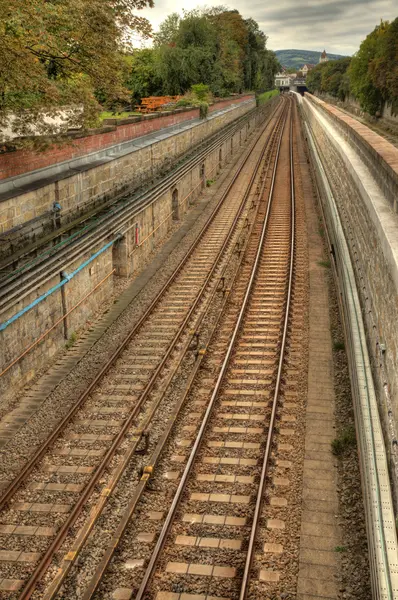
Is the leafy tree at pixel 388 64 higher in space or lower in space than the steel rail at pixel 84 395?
higher

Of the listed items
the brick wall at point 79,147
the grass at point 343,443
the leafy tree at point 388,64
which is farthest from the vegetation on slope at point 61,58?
the leafy tree at point 388,64

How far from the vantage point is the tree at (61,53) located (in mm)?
11430

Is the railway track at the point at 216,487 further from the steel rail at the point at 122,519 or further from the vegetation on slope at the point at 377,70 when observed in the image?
the vegetation on slope at the point at 377,70

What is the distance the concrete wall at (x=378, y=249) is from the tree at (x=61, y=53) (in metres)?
7.22

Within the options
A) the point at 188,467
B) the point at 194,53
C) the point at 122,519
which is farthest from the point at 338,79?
the point at 122,519

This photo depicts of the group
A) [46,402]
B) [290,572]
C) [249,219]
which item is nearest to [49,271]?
[46,402]

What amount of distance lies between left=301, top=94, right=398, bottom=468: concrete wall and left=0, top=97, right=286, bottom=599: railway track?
14.0ft

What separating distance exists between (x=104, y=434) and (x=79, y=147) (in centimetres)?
1120

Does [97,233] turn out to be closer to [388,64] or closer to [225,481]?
[225,481]

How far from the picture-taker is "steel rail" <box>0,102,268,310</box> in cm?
1312

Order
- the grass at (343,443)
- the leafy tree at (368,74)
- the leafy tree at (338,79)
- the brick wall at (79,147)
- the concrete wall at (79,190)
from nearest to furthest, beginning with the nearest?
1. the grass at (343,443)
2. the concrete wall at (79,190)
3. the brick wall at (79,147)
4. the leafy tree at (368,74)
5. the leafy tree at (338,79)

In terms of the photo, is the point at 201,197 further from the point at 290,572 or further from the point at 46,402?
the point at 290,572

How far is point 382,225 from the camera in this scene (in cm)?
1052

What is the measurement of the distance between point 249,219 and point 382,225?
17444 mm
